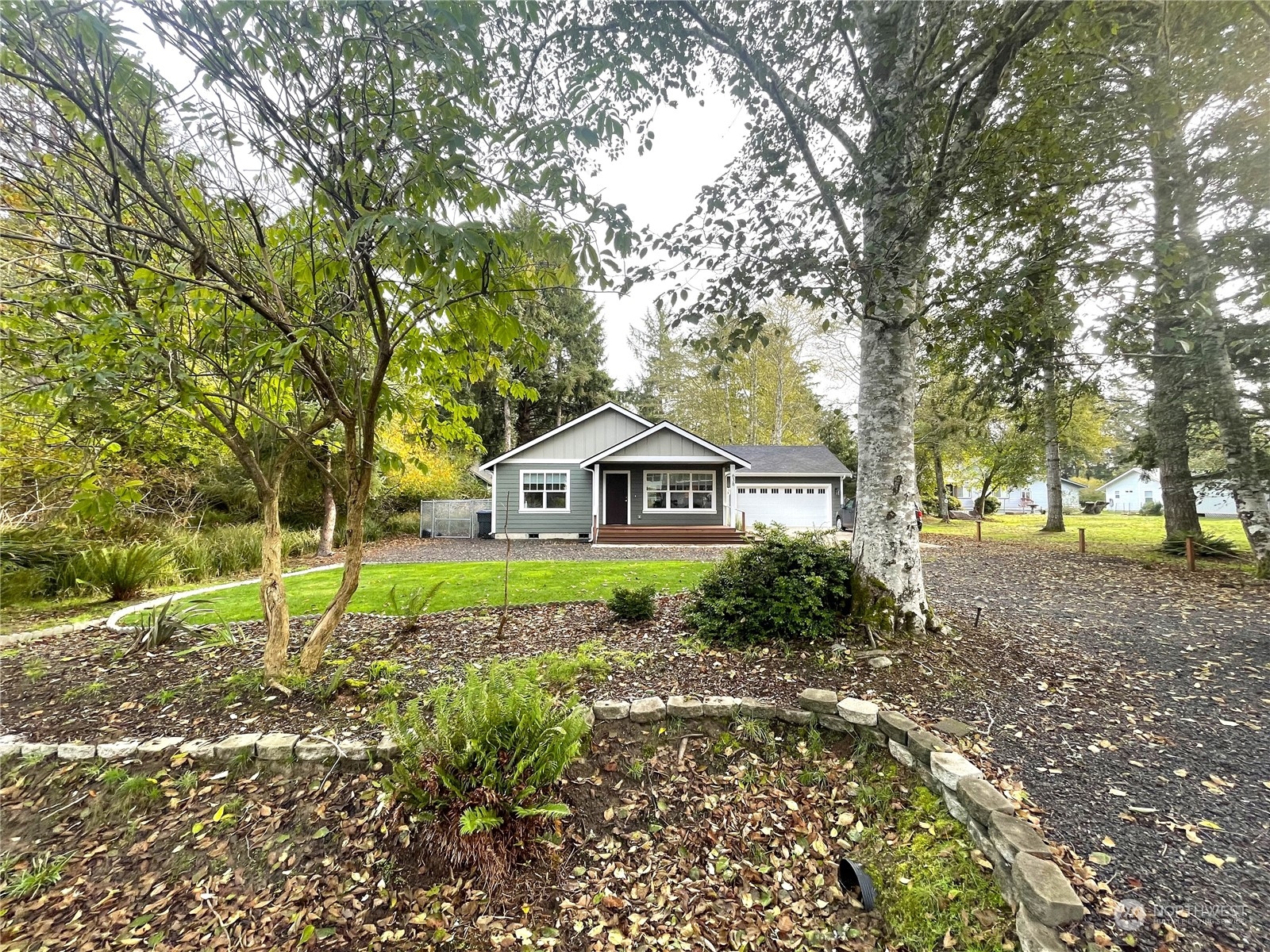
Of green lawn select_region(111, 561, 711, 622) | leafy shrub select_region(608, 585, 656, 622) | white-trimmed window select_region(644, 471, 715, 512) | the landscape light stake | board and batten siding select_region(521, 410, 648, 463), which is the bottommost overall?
the landscape light stake

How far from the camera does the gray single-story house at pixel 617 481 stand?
16594 millimetres

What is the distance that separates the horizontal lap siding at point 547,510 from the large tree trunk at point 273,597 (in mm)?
13818

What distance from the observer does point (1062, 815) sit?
2.36m

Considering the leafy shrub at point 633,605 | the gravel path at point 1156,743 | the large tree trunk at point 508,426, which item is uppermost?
the large tree trunk at point 508,426

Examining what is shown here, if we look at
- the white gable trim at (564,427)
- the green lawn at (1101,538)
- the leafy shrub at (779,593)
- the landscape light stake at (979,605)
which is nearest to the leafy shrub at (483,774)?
the leafy shrub at (779,593)

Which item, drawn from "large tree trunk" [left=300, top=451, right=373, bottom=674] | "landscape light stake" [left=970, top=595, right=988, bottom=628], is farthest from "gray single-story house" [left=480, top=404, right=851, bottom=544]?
"large tree trunk" [left=300, top=451, right=373, bottom=674]

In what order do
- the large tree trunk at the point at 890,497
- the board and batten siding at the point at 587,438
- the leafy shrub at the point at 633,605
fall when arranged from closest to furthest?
1. the large tree trunk at the point at 890,497
2. the leafy shrub at the point at 633,605
3. the board and batten siding at the point at 587,438

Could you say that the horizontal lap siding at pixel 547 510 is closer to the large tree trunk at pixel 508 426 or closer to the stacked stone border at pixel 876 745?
the large tree trunk at pixel 508 426

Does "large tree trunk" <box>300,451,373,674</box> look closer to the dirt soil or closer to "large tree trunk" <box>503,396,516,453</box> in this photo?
the dirt soil

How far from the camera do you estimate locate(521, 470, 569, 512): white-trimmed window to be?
1771 cm

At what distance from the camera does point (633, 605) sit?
5094 millimetres

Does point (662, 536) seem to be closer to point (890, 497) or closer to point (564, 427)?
point (564, 427)

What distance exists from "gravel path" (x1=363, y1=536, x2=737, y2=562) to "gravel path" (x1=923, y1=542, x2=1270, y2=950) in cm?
629

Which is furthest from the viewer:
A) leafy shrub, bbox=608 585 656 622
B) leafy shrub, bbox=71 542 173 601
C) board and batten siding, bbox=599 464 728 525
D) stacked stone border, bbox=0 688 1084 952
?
board and batten siding, bbox=599 464 728 525
